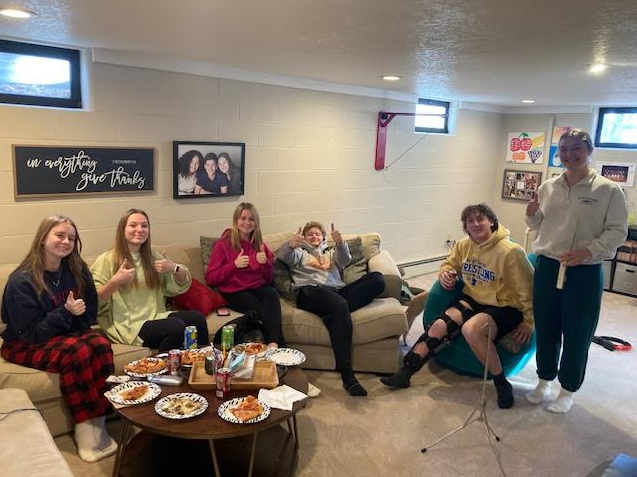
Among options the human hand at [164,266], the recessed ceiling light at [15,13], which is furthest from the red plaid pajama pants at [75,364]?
the recessed ceiling light at [15,13]

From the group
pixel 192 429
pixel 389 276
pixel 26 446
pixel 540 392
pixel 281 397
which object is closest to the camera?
pixel 26 446

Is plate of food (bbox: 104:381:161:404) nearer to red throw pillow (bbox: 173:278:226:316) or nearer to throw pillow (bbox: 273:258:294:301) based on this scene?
red throw pillow (bbox: 173:278:226:316)

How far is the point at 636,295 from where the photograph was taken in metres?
5.49

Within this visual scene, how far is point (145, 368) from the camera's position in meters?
2.49

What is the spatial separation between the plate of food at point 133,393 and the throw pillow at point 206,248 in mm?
1330

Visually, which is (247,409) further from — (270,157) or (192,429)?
(270,157)

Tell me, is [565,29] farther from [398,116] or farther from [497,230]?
[398,116]

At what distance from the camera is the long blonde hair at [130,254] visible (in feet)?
9.66

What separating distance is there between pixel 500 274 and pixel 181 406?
2.07 m

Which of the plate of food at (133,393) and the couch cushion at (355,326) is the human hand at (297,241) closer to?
the couch cushion at (355,326)

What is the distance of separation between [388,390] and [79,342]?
1.81 m

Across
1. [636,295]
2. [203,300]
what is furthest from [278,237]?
[636,295]

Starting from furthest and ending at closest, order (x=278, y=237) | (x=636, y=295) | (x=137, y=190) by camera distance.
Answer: (x=636, y=295), (x=278, y=237), (x=137, y=190)

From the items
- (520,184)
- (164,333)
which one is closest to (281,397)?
(164,333)
